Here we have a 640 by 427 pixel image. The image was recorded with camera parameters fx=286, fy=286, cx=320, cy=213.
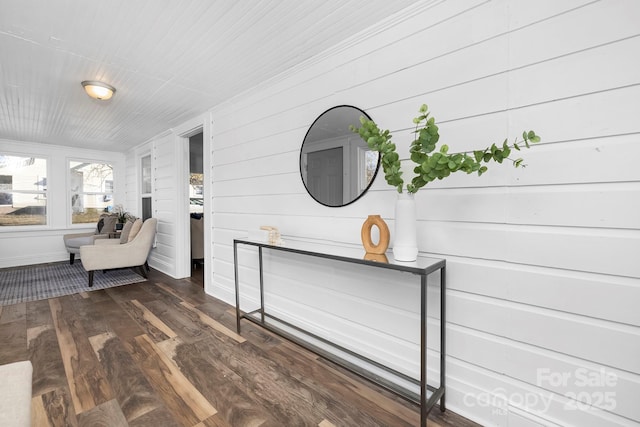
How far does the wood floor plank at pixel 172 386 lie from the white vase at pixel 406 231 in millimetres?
1314

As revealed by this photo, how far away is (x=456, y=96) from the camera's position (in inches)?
59.3

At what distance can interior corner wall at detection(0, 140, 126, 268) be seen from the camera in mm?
5172

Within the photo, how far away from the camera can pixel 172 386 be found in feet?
5.73

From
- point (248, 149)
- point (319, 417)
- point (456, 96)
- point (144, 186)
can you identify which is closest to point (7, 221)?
point (144, 186)

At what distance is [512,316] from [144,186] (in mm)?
5908

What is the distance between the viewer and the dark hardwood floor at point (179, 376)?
151 cm

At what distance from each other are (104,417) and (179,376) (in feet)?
1.36

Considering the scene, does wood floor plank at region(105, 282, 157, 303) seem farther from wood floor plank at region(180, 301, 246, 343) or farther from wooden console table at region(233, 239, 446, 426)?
wooden console table at region(233, 239, 446, 426)

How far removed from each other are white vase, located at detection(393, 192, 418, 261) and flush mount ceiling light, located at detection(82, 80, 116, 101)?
302 cm

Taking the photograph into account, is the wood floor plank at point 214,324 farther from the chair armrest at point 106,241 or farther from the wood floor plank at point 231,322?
the chair armrest at point 106,241

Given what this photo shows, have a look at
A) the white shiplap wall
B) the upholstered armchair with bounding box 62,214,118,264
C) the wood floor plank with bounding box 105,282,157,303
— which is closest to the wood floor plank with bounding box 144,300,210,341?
the wood floor plank with bounding box 105,282,157,303

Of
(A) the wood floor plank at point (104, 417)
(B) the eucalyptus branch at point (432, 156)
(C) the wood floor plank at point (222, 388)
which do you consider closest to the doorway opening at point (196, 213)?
(C) the wood floor plank at point (222, 388)

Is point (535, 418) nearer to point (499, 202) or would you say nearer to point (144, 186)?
point (499, 202)

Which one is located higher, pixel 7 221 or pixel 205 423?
pixel 7 221
